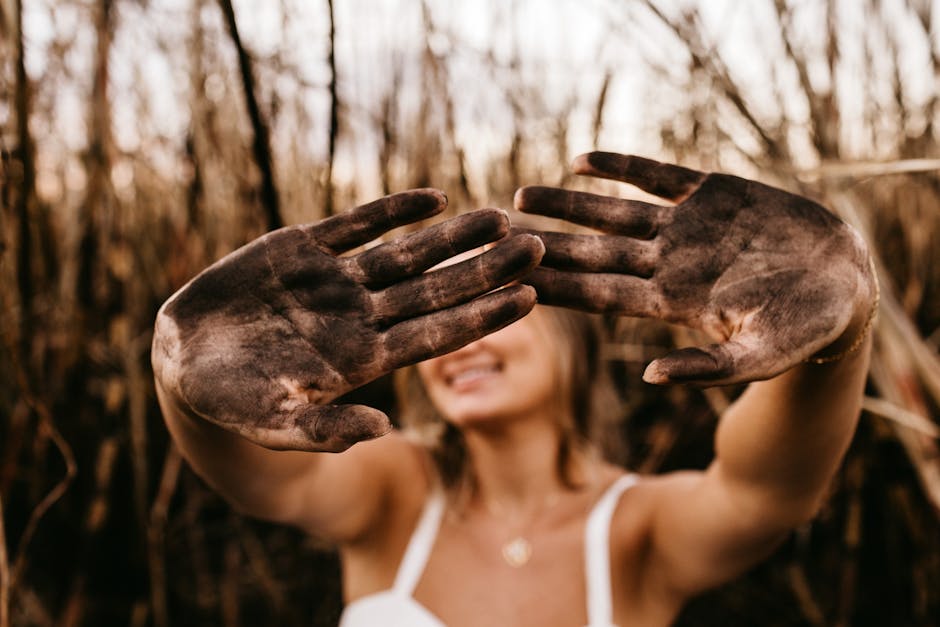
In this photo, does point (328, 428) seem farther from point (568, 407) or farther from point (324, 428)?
point (568, 407)

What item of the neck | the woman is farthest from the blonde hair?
the woman

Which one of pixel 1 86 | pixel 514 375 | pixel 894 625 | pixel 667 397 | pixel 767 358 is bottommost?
pixel 894 625

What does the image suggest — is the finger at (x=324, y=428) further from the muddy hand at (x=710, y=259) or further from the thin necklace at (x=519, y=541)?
the thin necklace at (x=519, y=541)

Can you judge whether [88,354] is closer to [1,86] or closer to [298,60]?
[1,86]

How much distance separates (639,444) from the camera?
1965 millimetres

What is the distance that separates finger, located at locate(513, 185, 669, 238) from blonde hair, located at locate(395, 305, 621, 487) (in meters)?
0.62

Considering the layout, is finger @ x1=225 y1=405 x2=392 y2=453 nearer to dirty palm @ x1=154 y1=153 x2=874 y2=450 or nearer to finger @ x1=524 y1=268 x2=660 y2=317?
dirty palm @ x1=154 y1=153 x2=874 y2=450

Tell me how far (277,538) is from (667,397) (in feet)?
3.63

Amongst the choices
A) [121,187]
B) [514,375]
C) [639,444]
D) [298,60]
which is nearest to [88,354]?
[121,187]

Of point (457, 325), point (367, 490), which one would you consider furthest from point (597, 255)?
point (367, 490)

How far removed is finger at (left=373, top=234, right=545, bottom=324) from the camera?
Answer: 0.57m

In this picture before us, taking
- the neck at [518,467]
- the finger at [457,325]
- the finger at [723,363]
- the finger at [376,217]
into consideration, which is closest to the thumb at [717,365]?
the finger at [723,363]

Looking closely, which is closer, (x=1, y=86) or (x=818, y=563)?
(x=1, y=86)

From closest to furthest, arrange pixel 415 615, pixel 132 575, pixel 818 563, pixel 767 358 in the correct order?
pixel 767 358 < pixel 415 615 < pixel 132 575 < pixel 818 563
